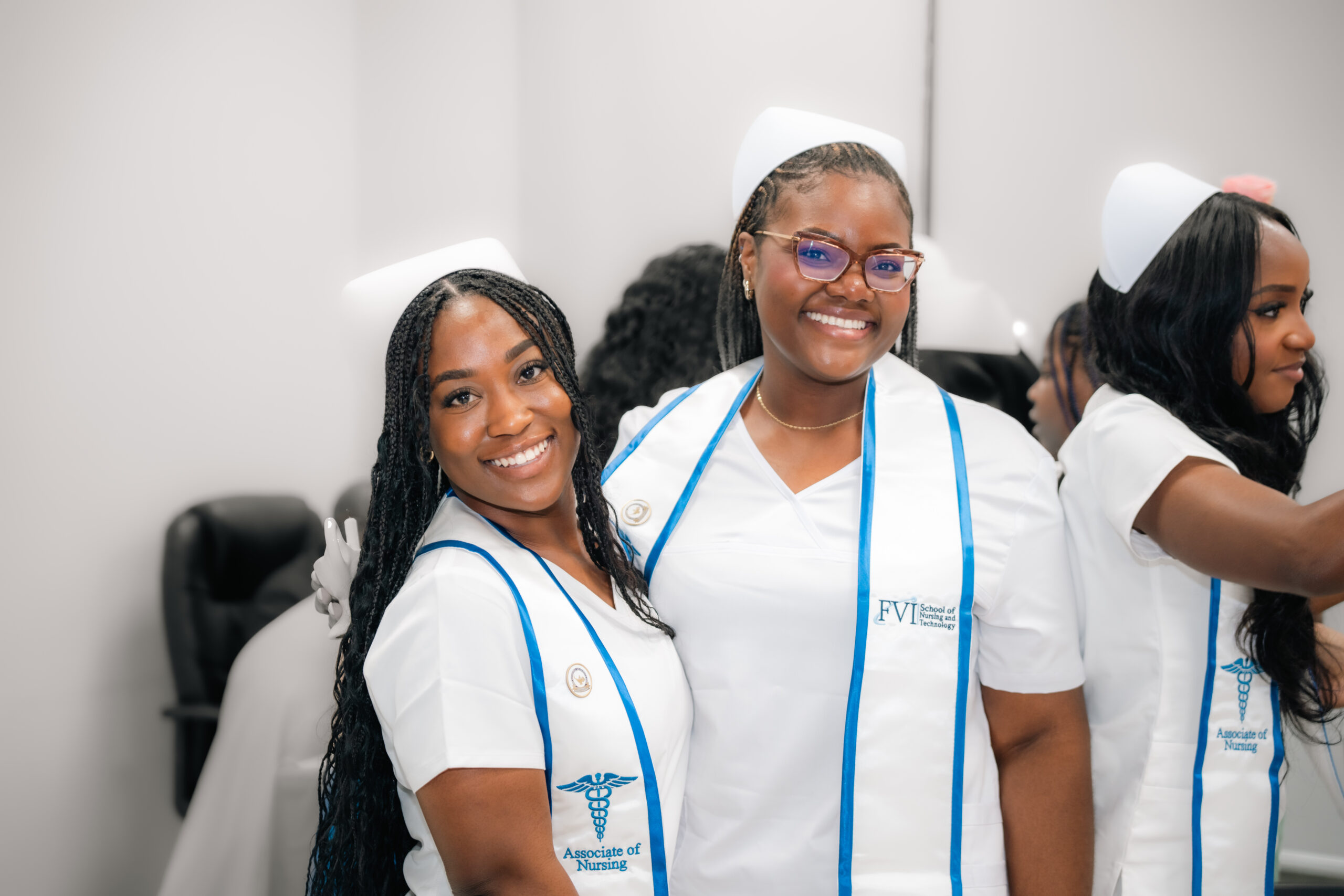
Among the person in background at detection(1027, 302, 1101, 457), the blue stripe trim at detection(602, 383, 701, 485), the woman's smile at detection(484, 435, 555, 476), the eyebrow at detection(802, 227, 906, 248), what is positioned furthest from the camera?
the person in background at detection(1027, 302, 1101, 457)

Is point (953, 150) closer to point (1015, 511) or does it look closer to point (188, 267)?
point (1015, 511)

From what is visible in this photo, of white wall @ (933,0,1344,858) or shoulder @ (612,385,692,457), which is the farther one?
white wall @ (933,0,1344,858)

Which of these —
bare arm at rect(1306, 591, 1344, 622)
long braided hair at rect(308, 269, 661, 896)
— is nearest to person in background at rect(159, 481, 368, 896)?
long braided hair at rect(308, 269, 661, 896)

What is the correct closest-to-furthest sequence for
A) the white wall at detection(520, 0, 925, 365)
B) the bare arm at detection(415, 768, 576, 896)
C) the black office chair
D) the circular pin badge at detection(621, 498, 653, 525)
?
the bare arm at detection(415, 768, 576, 896) < the circular pin badge at detection(621, 498, 653, 525) < the black office chair < the white wall at detection(520, 0, 925, 365)

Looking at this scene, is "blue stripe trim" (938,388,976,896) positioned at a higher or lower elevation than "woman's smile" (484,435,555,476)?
lower

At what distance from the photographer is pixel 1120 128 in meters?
2.69

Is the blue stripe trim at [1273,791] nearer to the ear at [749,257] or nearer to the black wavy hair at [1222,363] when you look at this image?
the black wavy hair at [1222,363]

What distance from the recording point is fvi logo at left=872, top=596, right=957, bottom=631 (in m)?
1.30

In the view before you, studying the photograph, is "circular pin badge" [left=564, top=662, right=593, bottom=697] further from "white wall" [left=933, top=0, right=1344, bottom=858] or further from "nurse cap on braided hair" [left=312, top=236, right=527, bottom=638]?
"white wall" [left=933, top=0, right=1344, bottom=858]

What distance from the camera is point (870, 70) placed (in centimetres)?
278

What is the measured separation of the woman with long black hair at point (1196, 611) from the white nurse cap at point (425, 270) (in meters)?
0.94

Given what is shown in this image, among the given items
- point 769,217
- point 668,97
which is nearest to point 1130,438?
point 769,217

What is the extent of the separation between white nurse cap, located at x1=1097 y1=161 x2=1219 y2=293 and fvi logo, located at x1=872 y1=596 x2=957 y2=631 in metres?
0.60

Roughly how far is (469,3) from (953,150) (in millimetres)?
1458
